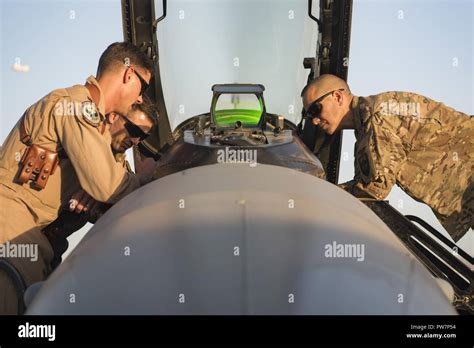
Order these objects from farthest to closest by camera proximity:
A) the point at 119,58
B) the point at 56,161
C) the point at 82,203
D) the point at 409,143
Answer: the point at 409,143
the point at 119,58
the point at 82,203
the point at 56,161

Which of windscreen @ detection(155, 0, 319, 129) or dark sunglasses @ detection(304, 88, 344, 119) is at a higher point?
windscreen @ detection(155, 0, 319, 129)

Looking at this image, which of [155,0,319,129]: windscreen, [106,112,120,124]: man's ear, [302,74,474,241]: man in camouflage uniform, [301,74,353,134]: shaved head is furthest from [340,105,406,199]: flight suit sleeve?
[106,112,120,124]: man's ear

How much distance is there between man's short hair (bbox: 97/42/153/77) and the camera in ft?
9.84

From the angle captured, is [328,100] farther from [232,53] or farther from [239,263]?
[239,263]

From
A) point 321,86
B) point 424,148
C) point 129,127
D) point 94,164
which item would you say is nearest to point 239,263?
point 94,164

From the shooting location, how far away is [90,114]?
8.42 ft

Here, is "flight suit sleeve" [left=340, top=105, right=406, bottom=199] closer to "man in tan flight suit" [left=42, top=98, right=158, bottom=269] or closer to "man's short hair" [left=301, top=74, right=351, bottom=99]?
"man's short hair" [left=301, top=74, right=351, bottom=99]

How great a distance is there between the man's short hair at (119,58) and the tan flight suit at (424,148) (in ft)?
5.50

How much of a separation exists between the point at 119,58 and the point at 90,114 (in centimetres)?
56

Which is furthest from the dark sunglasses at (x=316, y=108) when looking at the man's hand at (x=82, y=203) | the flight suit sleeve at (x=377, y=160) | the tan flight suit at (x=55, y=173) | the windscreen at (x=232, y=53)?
the man's hand at (x=82, y=203)

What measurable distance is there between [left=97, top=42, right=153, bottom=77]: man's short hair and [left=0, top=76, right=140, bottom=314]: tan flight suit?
0.35 feet

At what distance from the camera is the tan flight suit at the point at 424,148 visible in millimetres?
3971
